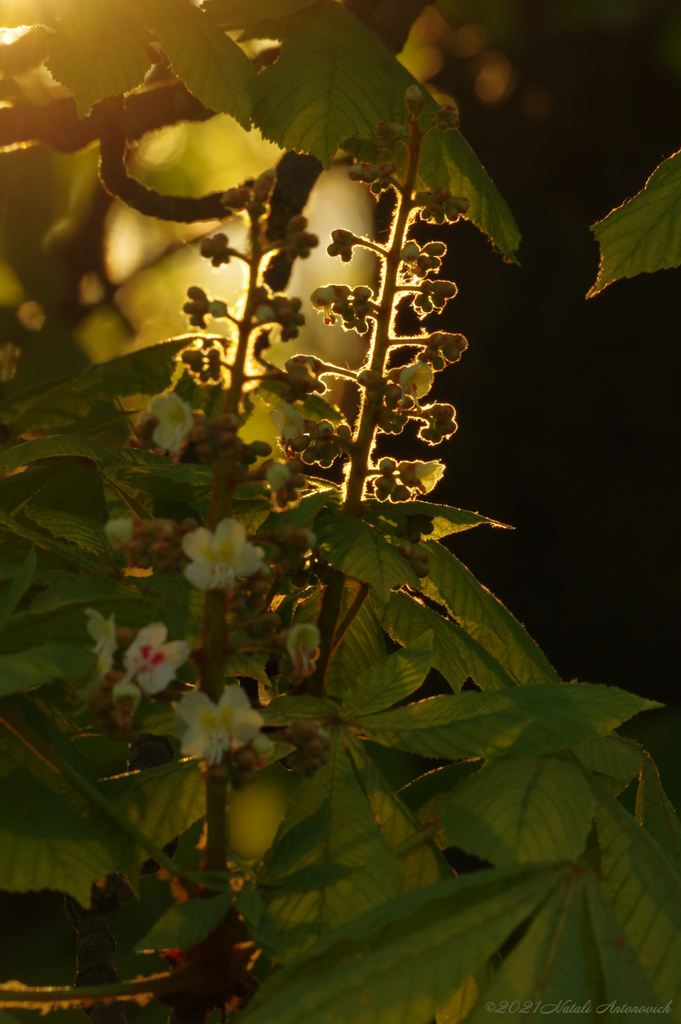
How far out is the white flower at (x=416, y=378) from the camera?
110cm

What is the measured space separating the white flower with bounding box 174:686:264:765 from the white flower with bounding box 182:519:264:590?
10 cm

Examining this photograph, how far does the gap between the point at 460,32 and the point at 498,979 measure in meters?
3.90

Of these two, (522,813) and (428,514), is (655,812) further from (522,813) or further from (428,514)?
(428,514)

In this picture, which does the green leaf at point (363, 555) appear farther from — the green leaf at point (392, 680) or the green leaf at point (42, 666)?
the green leaf at point (42, 666)

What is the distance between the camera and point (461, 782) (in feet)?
3.59

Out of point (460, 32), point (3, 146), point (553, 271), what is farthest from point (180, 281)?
point (3, 146)

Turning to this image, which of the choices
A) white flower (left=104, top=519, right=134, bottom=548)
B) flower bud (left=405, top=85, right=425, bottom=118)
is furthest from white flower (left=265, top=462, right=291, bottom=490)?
flower bud (left=405, top=85, right=425, bottom=118)

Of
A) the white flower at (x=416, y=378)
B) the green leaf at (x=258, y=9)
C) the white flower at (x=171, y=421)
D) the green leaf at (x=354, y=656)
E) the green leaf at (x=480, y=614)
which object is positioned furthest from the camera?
the green leaf at (x=258, y=9)

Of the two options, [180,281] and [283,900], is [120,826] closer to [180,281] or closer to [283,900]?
[283,900]

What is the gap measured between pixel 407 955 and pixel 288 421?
667 mm

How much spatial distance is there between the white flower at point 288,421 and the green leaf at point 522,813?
480mm

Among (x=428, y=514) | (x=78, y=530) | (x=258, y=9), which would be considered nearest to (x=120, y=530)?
(x=78, y=530)

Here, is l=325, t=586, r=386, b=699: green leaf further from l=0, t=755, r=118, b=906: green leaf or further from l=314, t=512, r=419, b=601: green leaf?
l=0, t=755, r=118, b=906: green leaf
